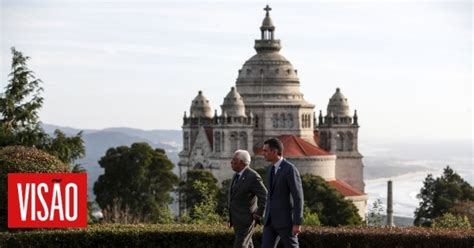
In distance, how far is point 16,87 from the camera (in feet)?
173

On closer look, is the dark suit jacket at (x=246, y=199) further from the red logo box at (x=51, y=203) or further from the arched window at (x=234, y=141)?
the arched window at (x=234, y=141)

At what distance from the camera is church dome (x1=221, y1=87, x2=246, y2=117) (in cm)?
10244

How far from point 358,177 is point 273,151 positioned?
95132 millimetres

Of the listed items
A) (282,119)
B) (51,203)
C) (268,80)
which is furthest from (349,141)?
(51,203)

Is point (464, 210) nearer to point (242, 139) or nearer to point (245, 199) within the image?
point (242, 139)

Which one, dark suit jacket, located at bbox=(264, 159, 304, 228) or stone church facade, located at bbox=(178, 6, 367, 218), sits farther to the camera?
stone church facade, located at bbox=(178, 6, 367, 218)

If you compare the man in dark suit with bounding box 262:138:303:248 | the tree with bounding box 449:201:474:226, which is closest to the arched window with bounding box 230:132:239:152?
the tree with bounding box 449:201:474:226

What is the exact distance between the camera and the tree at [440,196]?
85.8m

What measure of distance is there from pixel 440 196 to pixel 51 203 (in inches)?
2670

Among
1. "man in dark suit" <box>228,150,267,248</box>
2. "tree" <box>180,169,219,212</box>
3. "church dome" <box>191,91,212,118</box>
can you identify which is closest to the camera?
"man in dark suit" <box>228,150,267,248</box>

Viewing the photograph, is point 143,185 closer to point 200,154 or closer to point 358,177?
point 200,154

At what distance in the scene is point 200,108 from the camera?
11175 centimetres

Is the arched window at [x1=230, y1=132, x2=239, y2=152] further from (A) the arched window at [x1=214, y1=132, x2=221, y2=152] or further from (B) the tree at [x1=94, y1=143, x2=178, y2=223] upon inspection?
(B) the tree at [x1=94, y1=143, x2=178, y2=223]

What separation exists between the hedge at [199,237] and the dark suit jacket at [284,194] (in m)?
3.24
